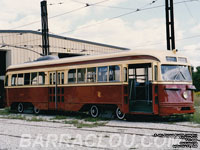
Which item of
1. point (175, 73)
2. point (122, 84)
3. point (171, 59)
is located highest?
point (171, 59)

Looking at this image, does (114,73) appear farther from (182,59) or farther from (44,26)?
(44,26)

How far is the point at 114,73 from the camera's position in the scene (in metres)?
15.9

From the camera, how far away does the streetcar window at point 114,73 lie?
15755 mm

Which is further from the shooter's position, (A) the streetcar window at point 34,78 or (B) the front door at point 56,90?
(A) the streetcar window at point 34,78

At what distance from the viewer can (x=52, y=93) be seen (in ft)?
63.8

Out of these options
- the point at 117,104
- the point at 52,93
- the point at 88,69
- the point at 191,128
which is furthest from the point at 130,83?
the point at 52,93

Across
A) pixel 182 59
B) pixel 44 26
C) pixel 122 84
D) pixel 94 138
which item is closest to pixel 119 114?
pixel 122 84

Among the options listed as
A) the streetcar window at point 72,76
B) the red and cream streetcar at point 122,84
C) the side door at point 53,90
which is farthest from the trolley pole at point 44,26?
Answer: the streetcar window at point 72,76

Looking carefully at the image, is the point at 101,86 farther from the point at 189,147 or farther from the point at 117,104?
the point at 189,147

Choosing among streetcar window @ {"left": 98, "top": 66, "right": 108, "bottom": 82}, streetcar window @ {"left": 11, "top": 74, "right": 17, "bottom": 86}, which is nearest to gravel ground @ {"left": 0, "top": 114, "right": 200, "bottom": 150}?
streetcar window @ {"left": 98, "top": 66, "right": 108, "bottom": 82}

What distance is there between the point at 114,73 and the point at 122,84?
0.68 m

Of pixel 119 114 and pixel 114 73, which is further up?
pixel 114 73

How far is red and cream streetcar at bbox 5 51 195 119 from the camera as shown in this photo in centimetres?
1476

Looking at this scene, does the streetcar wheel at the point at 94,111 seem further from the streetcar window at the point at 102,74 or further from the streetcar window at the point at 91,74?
the streetcar window at the point at 102,74
